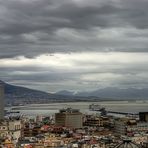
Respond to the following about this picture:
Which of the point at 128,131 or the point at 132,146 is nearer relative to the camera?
the point at 132,146

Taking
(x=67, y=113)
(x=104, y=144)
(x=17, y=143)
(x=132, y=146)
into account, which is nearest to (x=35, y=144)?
(x=17, y=143)

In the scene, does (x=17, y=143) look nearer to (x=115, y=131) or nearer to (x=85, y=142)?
(x=85, y=142)

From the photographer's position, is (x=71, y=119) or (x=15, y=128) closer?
(x=15, y=128)

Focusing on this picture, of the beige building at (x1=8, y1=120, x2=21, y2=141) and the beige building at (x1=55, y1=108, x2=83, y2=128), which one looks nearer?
the beige building at (x1=8, y1=120, x2=21, y2=141)

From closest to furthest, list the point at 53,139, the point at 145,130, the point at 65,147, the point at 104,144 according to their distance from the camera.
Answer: the point at 65,147, the point at 104,144, the point at 53,139, the point at 145,130

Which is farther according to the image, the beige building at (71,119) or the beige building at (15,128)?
the beige building at (71,119)

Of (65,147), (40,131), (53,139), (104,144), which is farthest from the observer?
(40,131)

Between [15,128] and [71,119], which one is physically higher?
[71,119]

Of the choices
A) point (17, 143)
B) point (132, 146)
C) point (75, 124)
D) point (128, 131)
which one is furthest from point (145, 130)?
point (132, 146)

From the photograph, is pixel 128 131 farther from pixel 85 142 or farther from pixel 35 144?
pixel 35 144
